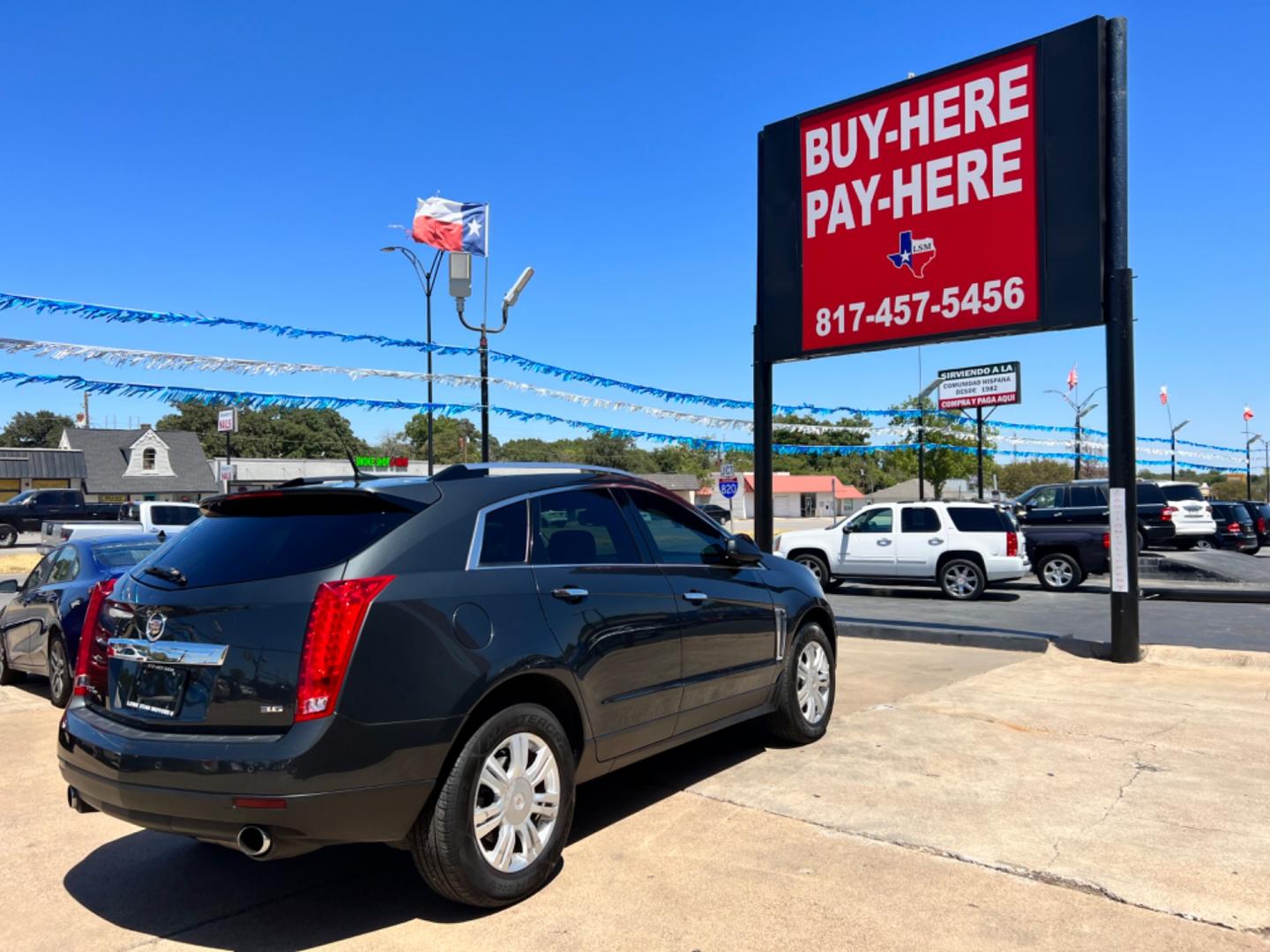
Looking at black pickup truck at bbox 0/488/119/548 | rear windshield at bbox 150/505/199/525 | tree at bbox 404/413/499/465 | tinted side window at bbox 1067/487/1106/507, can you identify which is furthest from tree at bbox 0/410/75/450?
tinted side window at bbox 1067/487/1106/507

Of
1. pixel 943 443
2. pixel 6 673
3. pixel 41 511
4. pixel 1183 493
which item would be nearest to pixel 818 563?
pixel 1183 493

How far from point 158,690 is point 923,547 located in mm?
15249

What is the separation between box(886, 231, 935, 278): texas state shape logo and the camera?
1090 centimetres

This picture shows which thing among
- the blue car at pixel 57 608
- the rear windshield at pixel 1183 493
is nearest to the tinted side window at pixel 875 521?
the rear windshield at pixel 1183 493

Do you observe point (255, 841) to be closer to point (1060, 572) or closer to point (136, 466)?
point (1060, 572)

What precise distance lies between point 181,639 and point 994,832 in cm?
377

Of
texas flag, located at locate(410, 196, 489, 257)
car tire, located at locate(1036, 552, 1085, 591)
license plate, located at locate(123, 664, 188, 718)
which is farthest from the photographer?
texas flag, located at locate(410, 196, 489, 257)

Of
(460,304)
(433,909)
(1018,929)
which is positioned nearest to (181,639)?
(433,909)

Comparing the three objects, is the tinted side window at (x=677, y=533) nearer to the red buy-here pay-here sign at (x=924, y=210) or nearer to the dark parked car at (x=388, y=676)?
the dark parked car at (x=388, y=676)

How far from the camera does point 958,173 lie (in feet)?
34.9

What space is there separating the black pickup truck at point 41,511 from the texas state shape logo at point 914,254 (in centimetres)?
3274

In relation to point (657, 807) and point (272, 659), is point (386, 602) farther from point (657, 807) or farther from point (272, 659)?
point (657, 807)

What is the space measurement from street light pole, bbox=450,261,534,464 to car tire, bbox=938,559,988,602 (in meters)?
8.36

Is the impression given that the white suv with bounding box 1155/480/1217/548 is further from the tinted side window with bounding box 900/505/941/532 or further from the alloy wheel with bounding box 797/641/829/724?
the alloy wheel with bounding box 797/641/829/724
